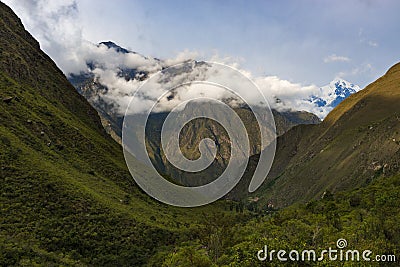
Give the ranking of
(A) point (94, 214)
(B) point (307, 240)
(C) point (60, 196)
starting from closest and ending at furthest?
(B) point (307, 240) → (C) point (60, 196) → (A) point (94, 214)

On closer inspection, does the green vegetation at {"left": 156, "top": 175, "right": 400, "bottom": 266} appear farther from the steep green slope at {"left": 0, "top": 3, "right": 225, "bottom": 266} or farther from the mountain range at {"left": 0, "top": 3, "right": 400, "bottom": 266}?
the steep green slope at {"left": 0, "top": 3, "right": 225, "bottom": 266}

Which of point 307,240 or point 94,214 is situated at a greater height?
point 94,214

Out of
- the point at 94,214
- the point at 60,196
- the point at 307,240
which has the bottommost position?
the point at 307,240

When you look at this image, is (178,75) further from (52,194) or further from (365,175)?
(365,175)

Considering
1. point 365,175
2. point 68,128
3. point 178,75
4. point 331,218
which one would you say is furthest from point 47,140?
point 365,175

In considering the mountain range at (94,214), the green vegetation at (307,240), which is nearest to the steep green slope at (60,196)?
the mountain range at (94,214)

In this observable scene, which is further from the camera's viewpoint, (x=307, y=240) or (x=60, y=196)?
(x=60, y=196)

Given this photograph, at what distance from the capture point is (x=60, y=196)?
72875 millimetres

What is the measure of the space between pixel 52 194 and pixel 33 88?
6595 cm

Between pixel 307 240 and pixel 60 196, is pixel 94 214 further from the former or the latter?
pixel 307 240

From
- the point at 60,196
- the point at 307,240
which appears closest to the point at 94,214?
the point at 60,196

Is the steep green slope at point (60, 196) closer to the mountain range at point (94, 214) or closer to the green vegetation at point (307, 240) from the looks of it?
the mountain range at point (94, 214)

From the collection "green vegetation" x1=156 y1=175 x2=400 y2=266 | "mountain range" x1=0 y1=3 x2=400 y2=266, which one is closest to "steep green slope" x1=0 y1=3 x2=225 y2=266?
"mountain range" x1=0 y1=3 x2=400 y2=266

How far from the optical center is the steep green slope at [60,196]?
62.4 m
